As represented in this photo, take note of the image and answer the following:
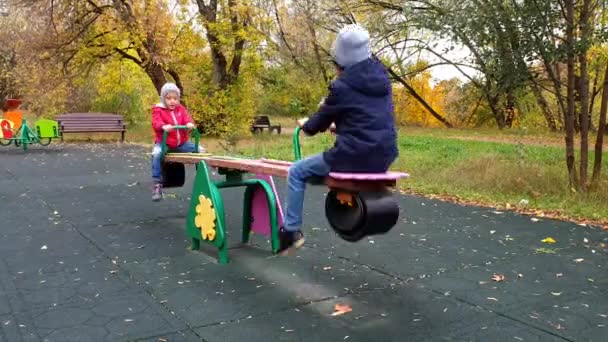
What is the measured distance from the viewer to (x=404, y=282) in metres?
4.26

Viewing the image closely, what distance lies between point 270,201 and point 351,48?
165 centimetres

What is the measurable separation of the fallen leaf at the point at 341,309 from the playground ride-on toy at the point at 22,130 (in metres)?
12.9

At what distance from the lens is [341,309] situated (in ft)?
12.1

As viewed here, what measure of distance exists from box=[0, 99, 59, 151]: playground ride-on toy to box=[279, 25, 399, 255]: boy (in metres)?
12.8

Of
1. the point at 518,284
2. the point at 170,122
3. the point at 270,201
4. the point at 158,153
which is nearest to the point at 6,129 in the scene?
the point at 170,122

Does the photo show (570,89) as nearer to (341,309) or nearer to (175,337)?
(341,309)

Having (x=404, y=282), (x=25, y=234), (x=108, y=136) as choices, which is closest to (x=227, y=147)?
(x=108, y=136)

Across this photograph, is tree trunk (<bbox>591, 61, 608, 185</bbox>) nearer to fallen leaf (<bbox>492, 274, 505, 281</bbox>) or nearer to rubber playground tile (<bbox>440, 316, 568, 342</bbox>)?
fallen leaf (<bbox>492, 274, 505, 281</bbox>)

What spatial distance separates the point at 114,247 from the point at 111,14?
1368 cm

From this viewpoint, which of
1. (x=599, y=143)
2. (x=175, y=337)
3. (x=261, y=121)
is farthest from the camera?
(x=261, y=121)

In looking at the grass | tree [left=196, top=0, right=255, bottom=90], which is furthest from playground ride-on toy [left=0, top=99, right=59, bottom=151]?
tree [left=196, top=0, right=255, bottom=90]

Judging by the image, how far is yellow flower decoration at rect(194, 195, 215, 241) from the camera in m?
4.80

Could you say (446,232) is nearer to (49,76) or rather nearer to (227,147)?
(227,147)

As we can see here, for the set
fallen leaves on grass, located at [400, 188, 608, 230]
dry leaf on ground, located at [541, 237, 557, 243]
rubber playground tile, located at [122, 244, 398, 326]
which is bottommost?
rubber playground tile, located at [122, 244, 398, 326]
